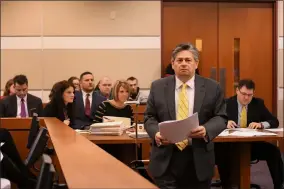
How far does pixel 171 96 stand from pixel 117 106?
2.71 m

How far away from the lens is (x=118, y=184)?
181cm

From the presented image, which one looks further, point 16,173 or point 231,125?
point 231,125

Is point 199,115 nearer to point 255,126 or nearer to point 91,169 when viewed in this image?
point 91,169

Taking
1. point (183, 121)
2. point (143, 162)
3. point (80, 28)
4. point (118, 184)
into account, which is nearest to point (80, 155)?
point (183, 121)

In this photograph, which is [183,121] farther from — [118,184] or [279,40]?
[279,40]

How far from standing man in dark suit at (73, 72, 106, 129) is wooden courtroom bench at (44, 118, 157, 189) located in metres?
3.23

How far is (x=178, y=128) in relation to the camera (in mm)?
3047

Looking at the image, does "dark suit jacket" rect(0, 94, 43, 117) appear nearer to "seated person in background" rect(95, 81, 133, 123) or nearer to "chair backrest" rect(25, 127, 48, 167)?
"seated person in background" rect(95, 81, 133, 123)

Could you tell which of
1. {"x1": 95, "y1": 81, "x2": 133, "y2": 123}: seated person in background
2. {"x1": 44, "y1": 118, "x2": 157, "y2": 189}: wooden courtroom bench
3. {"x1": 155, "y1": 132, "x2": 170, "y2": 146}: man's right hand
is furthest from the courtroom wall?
{"x1": 155, "y1": 132, "x2": 170, "y2": 146}: man's right hand

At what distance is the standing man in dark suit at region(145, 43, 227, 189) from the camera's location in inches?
127

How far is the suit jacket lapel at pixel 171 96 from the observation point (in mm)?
3271

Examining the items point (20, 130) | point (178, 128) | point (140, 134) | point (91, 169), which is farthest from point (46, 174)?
point (20, 130)

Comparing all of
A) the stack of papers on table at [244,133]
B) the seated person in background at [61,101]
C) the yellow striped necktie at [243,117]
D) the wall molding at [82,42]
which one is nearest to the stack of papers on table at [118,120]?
the seated person in background at [61,101]

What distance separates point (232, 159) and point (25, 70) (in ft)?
15.6
